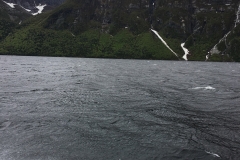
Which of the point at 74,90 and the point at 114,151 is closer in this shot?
the point at 114,151

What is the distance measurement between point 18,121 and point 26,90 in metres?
21.0

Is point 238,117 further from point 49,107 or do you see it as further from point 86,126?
point 49,107

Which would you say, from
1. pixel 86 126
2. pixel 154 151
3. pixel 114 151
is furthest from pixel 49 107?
pixel 154 151

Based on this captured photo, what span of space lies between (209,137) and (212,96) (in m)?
22.2

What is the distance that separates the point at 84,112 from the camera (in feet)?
100

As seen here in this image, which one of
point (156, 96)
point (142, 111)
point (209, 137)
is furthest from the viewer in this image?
point (156, 96)

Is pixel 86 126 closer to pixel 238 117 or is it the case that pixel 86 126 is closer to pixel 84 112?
pixel 84 112

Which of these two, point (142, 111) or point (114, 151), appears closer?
point (114, 151)

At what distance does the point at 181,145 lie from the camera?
20500 mm

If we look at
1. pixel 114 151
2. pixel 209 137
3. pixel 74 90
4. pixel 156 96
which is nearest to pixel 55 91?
pixel 74 90

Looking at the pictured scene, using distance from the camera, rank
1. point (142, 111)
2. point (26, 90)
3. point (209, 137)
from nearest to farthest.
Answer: point (209, 137), point (142, 111), point (26, 90)

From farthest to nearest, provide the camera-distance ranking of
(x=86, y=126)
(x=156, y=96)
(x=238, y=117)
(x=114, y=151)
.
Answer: (x=156, y=96), (x=238, y=117), (x=86, y=126), (x=114, y=151)

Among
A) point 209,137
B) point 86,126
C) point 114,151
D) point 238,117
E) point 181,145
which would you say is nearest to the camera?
point 114,151

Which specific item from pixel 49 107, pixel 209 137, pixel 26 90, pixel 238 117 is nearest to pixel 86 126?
pixel 49 107
